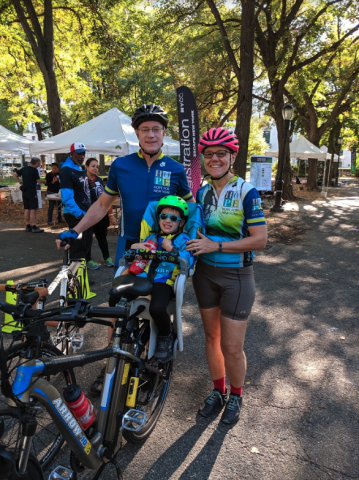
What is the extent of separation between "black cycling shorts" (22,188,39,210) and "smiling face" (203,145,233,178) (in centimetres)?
870

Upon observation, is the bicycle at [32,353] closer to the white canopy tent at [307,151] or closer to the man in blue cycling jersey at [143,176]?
the man in blue cycling jersey at [143,176]

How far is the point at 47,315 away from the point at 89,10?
14684mm

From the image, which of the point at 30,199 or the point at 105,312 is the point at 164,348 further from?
the point at 30,199

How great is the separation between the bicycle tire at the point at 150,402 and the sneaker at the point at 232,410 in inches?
19.8

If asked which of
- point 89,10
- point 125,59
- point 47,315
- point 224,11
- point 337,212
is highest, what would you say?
point 224,11

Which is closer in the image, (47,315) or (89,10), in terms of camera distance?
(47,315)

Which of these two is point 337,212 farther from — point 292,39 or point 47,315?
point 47,315

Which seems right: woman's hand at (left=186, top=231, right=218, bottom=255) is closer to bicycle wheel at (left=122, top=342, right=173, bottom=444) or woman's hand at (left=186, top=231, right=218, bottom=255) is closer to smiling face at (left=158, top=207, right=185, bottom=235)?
smiling face at (left=158, top=207, right=185, bottom=235)

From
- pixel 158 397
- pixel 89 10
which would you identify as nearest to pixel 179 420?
pixel 158 397

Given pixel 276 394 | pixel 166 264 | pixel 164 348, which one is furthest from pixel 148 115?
pixel 276 394

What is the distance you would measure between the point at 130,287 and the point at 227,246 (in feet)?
2.39

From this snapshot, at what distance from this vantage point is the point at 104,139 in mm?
10008

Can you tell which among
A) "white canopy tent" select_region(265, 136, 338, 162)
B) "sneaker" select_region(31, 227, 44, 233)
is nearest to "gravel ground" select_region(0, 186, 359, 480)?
"sneaker" select_region(31, 227, 44, 233)

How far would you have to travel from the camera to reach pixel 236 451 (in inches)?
103
